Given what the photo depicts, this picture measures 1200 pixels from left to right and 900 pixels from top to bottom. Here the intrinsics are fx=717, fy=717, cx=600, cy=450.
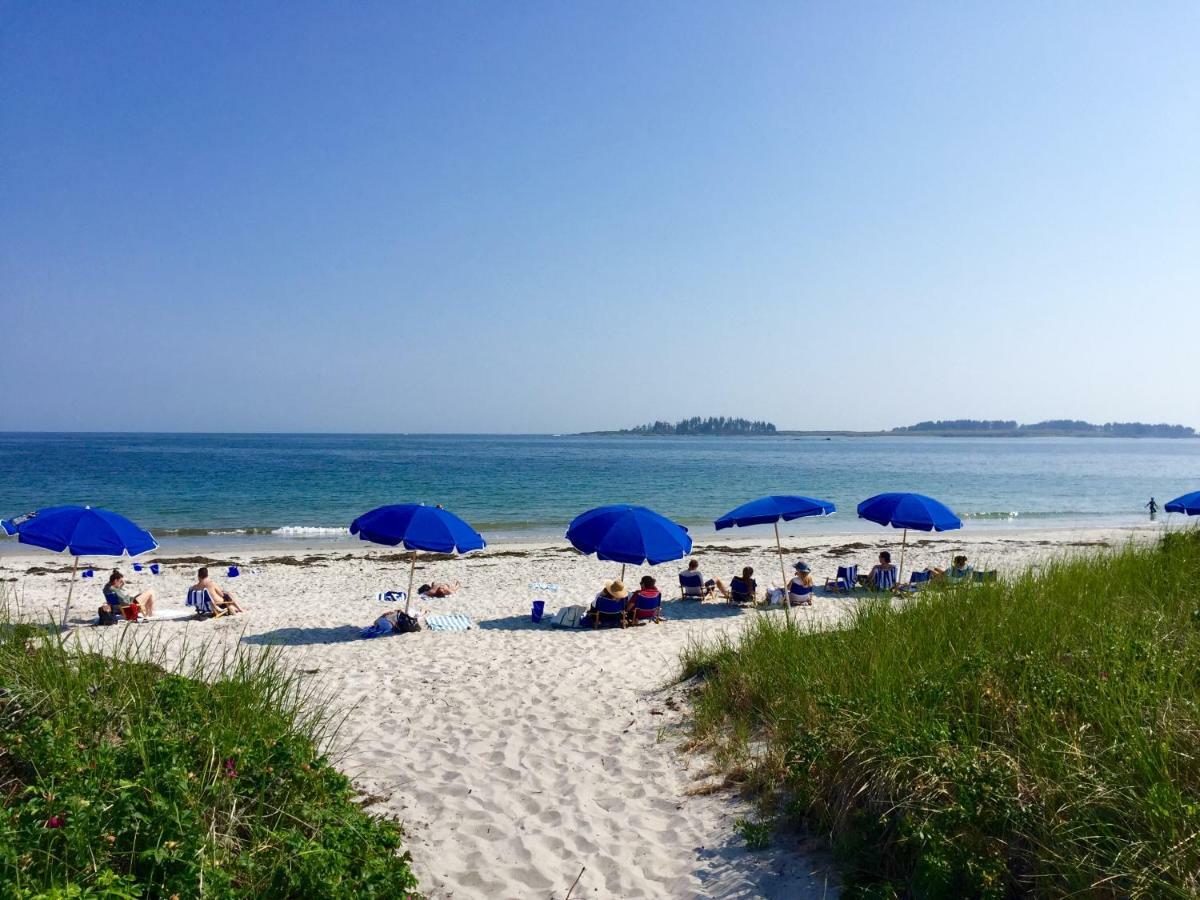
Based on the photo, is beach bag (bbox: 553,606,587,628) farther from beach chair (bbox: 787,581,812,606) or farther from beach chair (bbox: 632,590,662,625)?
beach chair (bbox: 787,581,812,606)

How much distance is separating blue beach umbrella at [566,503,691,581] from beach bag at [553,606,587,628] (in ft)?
3.94

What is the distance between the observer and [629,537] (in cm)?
1046

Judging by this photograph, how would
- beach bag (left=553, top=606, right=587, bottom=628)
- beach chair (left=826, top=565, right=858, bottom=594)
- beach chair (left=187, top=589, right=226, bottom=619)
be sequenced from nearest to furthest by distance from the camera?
1. beach bag (left=553, top=606, right=587, bottom=628)
2. beach chair (left=187, top=589, right=226, bottom=619)
3. beach chair (left=826, top=565, right=858, bottom=594)

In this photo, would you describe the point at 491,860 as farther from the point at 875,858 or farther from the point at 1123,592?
the point at 1123,592

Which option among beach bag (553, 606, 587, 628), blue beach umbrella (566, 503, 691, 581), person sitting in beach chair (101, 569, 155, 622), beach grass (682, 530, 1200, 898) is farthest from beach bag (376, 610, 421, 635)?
beach grass (682, 530, 1200, 898)

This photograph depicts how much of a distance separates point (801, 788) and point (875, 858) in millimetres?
663

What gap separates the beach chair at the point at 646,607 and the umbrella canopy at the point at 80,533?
7.12 meters

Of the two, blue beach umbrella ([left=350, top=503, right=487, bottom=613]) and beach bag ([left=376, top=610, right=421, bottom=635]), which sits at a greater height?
blue beach umbrella ([left=350, top=503, right=487, bottom=613])

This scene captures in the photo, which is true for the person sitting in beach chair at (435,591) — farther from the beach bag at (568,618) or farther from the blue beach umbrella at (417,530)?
the blue beach umbrella at (417,530)

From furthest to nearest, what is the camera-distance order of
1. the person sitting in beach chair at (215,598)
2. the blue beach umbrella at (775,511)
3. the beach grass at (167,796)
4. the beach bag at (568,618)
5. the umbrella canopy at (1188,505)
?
the umbrella canopy at (1188,505) → the person sitting in beach chair at (215,598) → the blue beach umbrella at (775,511) → the beach bag at (568,618) → the beach grass at (167,796)

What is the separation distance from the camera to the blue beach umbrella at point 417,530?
9734mm

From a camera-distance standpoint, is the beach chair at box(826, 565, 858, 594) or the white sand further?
the beach chair at box(826, 565, 858, 594)

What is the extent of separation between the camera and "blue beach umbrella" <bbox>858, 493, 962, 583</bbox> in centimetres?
1176

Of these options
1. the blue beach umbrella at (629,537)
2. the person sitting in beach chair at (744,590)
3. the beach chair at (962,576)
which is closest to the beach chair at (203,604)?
the blue beach umbrella at (629,537)
